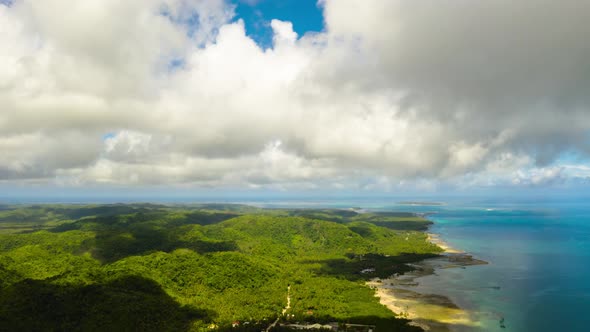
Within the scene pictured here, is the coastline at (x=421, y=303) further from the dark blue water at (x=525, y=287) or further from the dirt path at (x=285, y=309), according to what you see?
the dirt path at (x=285, y=309)

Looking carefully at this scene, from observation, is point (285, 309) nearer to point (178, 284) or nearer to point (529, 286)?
point (178, 284)

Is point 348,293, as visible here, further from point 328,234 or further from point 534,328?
point 328,234

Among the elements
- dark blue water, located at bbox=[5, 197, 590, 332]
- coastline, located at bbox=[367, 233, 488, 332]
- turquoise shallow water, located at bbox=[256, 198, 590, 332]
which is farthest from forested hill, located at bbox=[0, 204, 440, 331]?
dark blue water, located at bbox=[5, 197, 590, 332]

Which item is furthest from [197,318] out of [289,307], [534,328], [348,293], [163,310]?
[534,328]

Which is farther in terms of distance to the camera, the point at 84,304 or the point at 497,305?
the point at 497,305

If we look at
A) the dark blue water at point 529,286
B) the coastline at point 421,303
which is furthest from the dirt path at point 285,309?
the dark blue water at point 529,286

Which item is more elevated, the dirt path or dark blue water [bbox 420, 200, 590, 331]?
dark blue water [bbox 420, 200, 590, 331]

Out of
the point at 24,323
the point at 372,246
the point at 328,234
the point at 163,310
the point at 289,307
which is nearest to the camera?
the point at 24,323

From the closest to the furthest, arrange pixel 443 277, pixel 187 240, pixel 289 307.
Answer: pixel 289 307
pixel 443 277
pixel 187 240

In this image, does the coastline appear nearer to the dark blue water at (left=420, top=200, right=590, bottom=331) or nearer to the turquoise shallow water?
the turquoise shallow water
